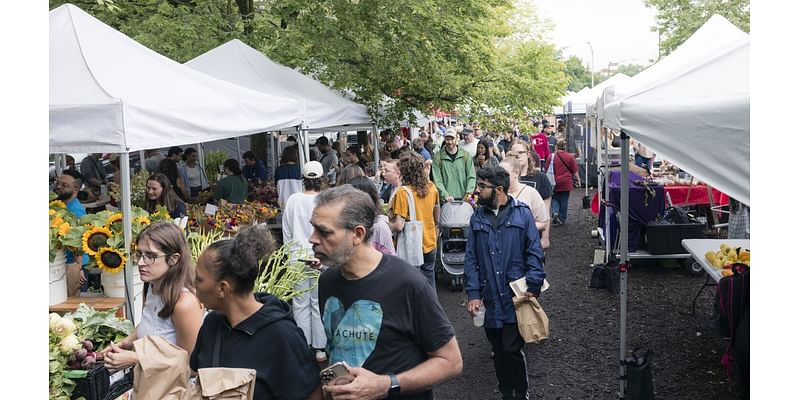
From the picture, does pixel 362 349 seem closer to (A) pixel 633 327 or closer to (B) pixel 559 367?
(B) pixel 559 367

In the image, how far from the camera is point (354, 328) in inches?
109

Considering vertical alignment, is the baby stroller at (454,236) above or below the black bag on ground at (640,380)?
above

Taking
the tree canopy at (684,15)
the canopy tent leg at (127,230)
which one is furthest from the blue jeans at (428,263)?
the tree canopy at (684,15)

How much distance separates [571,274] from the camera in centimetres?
1087

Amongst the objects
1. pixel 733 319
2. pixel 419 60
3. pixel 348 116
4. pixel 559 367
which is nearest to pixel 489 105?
pixel 419 60

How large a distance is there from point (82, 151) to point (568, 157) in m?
12.1

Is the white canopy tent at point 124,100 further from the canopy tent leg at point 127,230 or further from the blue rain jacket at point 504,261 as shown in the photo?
the blue rain jacket at point 504,261

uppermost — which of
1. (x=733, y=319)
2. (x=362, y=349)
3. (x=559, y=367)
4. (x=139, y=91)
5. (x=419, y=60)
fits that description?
(x=419, y=60)

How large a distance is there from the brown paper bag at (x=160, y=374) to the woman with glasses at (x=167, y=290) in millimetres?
702

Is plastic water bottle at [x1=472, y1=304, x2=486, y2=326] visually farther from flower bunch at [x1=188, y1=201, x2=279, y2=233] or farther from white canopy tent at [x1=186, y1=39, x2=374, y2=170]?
white canopy tent at [x1=186, y1=39, x2=374, y2=170]

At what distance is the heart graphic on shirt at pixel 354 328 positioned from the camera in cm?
276

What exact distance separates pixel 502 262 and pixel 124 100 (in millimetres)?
2950

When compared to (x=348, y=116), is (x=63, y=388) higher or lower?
lower

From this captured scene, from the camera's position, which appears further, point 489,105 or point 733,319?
point 489,105
